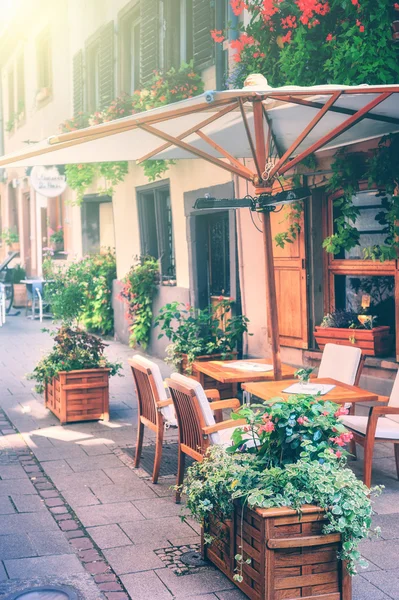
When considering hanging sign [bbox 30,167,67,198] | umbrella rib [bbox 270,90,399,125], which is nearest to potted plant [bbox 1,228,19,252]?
hanging sign [bbox 30,167,67,198]

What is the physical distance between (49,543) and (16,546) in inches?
7.6

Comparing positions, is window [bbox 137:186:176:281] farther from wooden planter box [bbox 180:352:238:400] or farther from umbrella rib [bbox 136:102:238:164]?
umbrella rib [bbox 136:102:238:164]

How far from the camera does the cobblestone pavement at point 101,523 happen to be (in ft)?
14.5

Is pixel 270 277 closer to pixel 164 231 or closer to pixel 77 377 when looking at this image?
pixel 77 377

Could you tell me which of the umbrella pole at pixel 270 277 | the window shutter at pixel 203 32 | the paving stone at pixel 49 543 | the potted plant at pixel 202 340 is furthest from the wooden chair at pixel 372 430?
the window shutter at pixel 203 32

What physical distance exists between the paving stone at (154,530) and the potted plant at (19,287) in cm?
1627

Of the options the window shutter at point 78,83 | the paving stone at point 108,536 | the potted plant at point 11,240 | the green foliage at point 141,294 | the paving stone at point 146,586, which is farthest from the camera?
the potted plant at point 11,240

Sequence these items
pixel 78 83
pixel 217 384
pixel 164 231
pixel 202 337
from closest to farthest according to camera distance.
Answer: pixel 217 384
pixel 202 337
pixel 164 231
pixel 78 83

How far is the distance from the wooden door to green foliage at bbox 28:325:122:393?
1886 mm

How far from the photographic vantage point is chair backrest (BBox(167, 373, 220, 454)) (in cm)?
538

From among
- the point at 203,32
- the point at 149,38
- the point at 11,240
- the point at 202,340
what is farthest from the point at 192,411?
the point at 11,240

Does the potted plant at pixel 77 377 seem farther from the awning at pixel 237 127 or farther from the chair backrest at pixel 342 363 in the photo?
the chair backrest at pixel 342 363

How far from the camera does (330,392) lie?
6160 millimetres

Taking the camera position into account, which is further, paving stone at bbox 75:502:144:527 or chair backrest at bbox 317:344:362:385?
chair backrest at bbox 317:344:362:385
